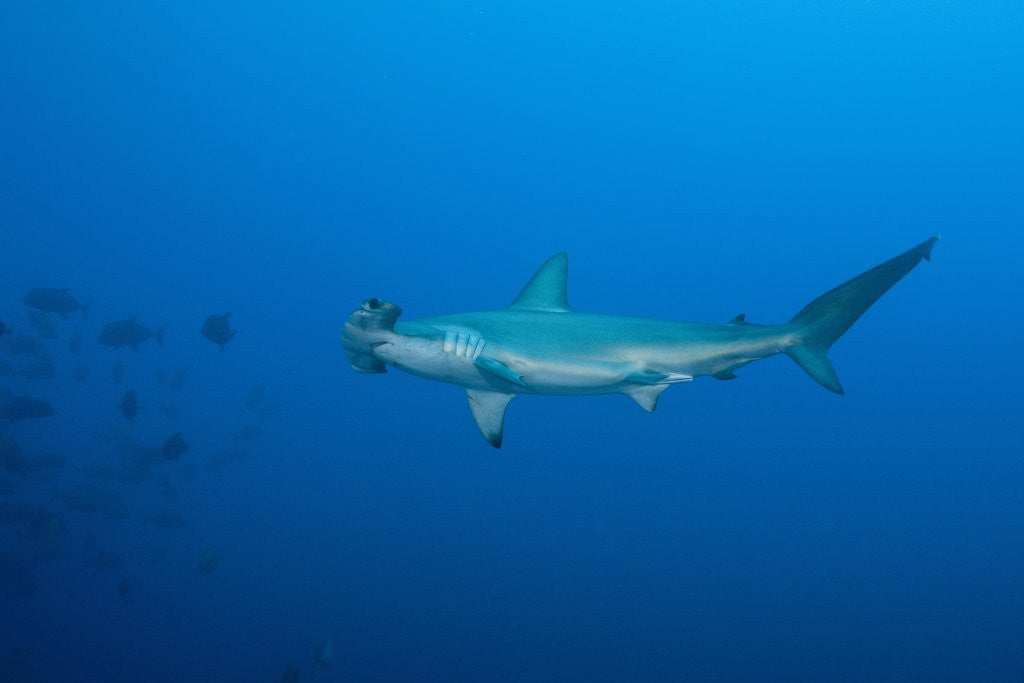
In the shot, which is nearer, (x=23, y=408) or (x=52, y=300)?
(x=23, y=408)

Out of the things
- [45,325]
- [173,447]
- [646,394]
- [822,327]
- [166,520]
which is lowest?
[166,520]

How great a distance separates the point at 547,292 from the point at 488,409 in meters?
1.05

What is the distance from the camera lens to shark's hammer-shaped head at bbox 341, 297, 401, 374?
3.35m

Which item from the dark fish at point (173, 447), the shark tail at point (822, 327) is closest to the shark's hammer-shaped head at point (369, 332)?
the shark tail at point (822, 327)

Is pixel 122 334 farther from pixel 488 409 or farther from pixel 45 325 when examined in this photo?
pixel 488 409

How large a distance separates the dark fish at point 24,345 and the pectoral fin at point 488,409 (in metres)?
10.9

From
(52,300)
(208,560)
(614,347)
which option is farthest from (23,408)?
(614,347)

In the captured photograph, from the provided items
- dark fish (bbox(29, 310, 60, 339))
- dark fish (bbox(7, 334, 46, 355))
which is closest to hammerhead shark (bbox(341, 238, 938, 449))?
dark fish (bbox(29, 310, 60, 339))

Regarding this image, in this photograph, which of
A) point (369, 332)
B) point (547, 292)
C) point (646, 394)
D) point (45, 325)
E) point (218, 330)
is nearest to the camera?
point (369, 332)

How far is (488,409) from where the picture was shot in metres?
4.34

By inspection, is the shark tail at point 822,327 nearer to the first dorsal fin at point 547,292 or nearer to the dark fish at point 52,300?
the first dorsal fin at point 547,292

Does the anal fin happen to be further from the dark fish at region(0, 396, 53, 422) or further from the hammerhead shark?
the dark fish at region(0, 396, 53, 422)

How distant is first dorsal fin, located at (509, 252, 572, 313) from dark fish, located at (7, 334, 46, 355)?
10842 millimetres

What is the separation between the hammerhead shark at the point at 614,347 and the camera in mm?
3805
